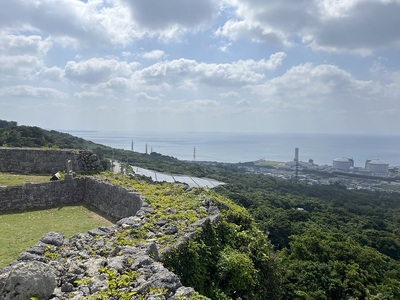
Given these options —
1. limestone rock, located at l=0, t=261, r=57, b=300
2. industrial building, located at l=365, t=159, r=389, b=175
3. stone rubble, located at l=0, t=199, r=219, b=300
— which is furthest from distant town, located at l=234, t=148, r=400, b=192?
limestone rock, located at l=0, t=261, r=57, b=300

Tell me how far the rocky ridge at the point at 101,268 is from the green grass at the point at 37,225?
92.4 inches

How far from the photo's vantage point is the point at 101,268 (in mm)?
4594

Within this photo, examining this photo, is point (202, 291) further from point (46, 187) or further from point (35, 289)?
point (46, 187)

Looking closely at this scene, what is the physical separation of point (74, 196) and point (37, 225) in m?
2.64

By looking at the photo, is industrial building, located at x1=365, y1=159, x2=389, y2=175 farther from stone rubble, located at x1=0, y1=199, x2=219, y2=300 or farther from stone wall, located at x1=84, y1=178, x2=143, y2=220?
stone rubble, located at x1=0, y1=199, x2=219, y2=300

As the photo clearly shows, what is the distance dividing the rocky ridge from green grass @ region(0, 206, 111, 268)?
2348mm

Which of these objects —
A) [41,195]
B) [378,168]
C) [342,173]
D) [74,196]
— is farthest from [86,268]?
[378,168]

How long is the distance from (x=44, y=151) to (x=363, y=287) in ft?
59.5

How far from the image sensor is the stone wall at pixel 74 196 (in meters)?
10.2

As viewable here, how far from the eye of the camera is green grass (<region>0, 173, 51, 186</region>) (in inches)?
480

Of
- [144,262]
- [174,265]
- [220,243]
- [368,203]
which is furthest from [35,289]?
[368,203]

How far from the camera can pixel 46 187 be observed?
36.5 ft

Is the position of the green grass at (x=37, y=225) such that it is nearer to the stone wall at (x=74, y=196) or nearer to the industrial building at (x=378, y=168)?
the stone wall at (x=74, y=196)

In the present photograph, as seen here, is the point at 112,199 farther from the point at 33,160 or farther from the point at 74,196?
the point at 33,160
